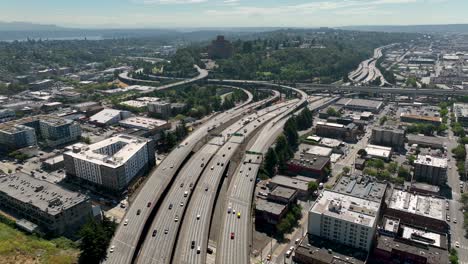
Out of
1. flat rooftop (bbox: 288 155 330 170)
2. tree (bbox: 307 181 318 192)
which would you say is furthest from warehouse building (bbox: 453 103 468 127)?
tree (bbox: 307 181 318 192)

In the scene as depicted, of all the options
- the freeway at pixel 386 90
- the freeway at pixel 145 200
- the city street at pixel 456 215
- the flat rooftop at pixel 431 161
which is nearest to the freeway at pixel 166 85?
the freeway at pixel 386 90

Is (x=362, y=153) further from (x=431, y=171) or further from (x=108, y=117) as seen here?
(x=108, y=117)

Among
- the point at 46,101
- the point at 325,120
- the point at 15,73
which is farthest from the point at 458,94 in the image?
the point at 15,73

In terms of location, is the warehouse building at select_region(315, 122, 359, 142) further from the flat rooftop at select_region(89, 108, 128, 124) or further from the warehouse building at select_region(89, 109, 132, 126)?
the flat rooftop at select_region(89, 108, 128, 124)

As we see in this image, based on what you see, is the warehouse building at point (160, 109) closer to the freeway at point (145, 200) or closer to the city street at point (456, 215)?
the freeway at point (145, 200)

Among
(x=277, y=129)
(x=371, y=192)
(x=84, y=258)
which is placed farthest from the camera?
(x=277, y=129)

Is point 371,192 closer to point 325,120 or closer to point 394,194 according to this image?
point 394,194

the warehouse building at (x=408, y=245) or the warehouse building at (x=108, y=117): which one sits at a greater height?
the warehouse building at (x=108, y=117)
